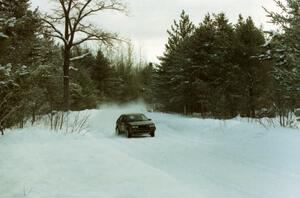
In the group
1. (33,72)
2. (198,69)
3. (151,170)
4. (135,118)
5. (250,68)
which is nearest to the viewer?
(151,170)

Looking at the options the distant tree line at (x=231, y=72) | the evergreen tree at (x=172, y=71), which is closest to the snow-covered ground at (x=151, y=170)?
the distant tree line at (x=231, y=72)

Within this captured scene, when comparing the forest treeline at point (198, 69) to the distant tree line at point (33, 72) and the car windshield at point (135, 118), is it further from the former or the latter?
the car windshield at point (135, 118)

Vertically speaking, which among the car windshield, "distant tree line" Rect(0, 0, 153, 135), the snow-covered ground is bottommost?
the snow-covered ground

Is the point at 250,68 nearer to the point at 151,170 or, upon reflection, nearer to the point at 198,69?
the point at 198,69

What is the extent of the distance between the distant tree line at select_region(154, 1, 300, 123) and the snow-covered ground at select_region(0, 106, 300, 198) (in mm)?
5239

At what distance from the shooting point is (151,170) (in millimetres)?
10258

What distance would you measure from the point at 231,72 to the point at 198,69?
6334 mm

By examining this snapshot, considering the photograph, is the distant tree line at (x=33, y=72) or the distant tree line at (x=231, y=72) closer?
the distant tree line at (x=33, y=72)

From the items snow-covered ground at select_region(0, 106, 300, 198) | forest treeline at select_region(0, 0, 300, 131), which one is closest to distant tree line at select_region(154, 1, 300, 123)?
forest treeline at select_region(0, 0, 300, 131)

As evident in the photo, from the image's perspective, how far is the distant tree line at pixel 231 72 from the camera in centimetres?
2692

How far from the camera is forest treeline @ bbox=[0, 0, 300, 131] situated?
47.5ft

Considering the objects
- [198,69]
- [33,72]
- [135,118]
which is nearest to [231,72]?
[198,69]

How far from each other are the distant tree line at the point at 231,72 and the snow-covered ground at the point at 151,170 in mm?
5239

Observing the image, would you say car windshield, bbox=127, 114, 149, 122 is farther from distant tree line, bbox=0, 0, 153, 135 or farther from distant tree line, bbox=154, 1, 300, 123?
distant tree line, bbox=154, 1, 300, 123
